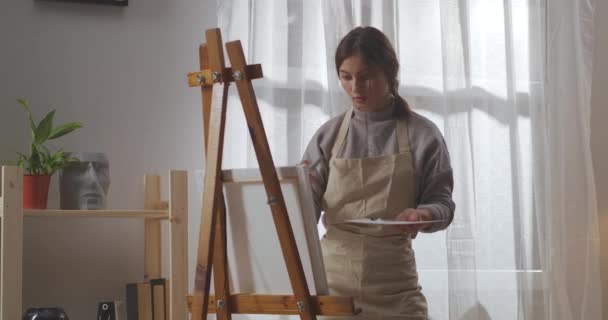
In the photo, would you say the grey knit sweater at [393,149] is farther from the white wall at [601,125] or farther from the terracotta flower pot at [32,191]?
the white wall at [601,125]

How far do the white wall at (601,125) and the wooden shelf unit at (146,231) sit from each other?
1685 mm

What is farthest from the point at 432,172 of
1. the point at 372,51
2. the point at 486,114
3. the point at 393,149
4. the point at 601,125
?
the point at 601,125

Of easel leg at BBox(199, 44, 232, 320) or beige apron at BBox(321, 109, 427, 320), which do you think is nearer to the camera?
easel leg at BBox(199, 44, 232, 320)

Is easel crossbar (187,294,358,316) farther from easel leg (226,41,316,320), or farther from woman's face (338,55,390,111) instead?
woman's face (338,55,390,111)

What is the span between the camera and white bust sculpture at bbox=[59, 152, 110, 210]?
7.12ft

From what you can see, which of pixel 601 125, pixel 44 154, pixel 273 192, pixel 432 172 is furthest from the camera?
pixel 601 125

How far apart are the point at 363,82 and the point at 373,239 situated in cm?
41

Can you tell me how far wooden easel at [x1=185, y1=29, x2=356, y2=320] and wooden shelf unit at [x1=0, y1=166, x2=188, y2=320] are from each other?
41 centimetres

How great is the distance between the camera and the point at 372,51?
79.3 inches

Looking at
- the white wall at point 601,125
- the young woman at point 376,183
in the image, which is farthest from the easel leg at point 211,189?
the white wall at point 601,125

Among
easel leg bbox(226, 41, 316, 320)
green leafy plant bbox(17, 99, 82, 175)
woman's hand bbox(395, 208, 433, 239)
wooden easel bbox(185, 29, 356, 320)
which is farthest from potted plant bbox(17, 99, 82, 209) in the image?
woman's hand bbox(395, 208, 433, 239)

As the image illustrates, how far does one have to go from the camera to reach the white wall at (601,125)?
3029 millimetres

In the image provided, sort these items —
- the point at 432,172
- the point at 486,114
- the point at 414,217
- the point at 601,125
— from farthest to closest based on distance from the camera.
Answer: the point at 601,125
the point at 486,114
the point at 432,172
the point at 414,217

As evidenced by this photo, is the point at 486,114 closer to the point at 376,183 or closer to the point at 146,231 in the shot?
the point at 376,183
